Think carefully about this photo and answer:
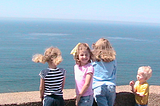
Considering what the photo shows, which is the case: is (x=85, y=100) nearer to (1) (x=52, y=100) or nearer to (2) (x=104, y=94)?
(2) (x=104, y=94)

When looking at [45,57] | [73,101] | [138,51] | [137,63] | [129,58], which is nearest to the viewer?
[45,57]

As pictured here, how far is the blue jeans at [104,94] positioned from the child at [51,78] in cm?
70

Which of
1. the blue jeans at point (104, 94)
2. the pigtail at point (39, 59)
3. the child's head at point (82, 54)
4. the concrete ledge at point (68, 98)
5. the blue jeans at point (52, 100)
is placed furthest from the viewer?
the concrete ledge at point (68, 98)

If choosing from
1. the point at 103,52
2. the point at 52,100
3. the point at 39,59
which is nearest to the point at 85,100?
the point at 52,100

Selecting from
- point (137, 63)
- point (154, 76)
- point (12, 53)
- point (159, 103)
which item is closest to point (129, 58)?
point (137, 63)

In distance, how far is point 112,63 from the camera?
451 cm

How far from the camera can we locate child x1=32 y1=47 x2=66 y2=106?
393cm

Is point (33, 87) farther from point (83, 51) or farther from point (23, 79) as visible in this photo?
point (83, 51)

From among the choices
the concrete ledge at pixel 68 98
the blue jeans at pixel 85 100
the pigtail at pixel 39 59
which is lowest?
the concrete ledge at pixel 68 98

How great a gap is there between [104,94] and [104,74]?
1.14 ft

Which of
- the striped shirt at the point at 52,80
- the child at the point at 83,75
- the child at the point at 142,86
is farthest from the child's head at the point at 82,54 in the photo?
the child at the point at 142,86

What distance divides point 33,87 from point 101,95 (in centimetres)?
3449

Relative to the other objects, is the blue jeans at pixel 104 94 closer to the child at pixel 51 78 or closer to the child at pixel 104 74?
the child at pixel 104 74

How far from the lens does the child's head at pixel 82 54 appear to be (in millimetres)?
4116
